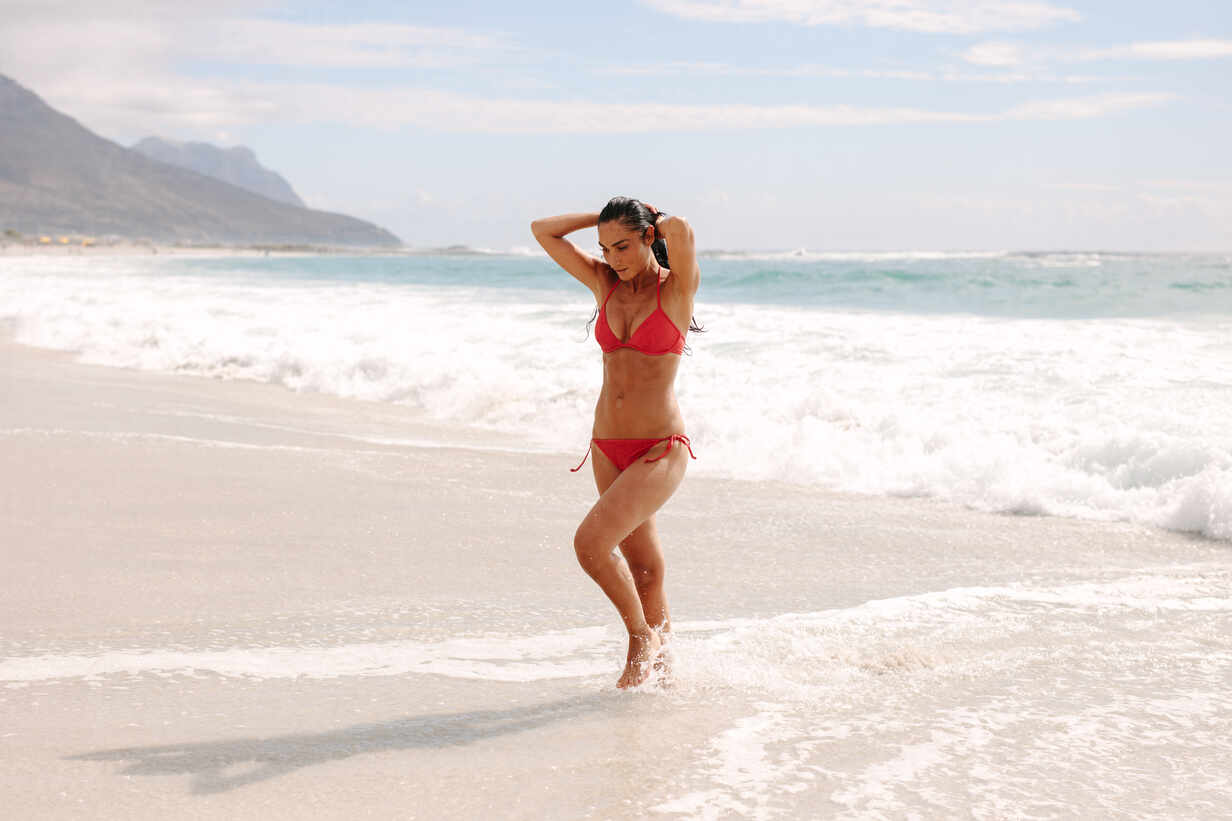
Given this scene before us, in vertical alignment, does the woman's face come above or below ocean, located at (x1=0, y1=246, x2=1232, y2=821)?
above

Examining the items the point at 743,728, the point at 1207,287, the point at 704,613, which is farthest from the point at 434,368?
the point at 1207,287

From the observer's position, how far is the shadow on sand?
3.21 m

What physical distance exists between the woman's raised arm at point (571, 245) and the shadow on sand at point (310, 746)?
1.48 meters

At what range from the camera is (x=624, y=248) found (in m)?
3.71

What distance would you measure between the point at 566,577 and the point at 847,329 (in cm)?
1066

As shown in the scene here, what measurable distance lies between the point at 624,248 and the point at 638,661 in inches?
57.2

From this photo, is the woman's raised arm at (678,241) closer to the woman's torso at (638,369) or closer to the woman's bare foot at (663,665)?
the woman's torso at (638,369)

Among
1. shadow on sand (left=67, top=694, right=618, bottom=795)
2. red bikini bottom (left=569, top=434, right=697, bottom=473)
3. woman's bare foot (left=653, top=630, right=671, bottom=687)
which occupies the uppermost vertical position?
red bikini bottom (left=569, top=434, right=697, bottom=473)

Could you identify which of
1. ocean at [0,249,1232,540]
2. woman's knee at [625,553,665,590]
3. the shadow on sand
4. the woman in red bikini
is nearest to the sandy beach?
the shadow on sand

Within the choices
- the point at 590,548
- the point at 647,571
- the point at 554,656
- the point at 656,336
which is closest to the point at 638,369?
the point at 656,336

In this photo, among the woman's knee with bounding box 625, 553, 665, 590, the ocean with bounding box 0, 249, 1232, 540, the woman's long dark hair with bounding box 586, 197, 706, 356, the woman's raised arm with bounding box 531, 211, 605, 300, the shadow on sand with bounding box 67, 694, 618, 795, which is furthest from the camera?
the ocean with bounding box 0, 249, 1232, 540

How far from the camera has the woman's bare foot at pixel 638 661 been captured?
399 cm

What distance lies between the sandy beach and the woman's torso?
0.95 m

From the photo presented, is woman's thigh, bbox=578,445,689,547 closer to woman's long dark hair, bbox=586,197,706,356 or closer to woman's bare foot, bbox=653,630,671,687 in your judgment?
woman's bare foot, bbox=653,630,671,687
